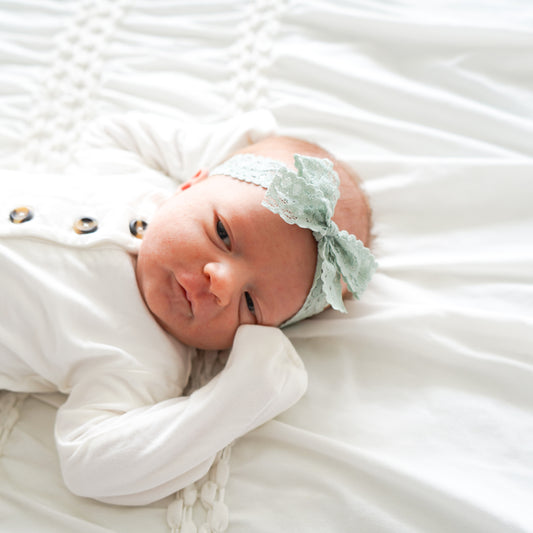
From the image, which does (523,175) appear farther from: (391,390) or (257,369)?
(257,369)

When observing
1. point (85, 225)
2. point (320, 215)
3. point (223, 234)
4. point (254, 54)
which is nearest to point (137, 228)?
point (85, 225)

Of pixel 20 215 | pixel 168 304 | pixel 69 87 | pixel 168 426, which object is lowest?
pixel 168 426

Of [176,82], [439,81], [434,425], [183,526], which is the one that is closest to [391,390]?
[434,425]

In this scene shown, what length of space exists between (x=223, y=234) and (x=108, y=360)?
14.2 inches

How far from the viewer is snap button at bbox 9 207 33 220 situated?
1195 millimetres

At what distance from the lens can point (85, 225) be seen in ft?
4.02

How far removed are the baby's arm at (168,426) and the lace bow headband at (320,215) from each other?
168 millimetres

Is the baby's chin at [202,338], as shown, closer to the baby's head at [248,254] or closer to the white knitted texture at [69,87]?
the baby's head at [248,254]

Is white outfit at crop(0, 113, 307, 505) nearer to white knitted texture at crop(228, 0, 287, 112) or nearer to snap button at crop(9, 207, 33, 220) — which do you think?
snap button at crop(9, 207, 33, 220)

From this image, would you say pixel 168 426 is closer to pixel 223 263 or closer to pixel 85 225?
pixel 223 263

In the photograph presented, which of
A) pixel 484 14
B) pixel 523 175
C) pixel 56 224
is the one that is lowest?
pixel 56 224

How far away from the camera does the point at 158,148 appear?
1.52m

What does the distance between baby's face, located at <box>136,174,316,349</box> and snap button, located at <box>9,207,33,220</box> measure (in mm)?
260

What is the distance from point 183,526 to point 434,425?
0.54 m
